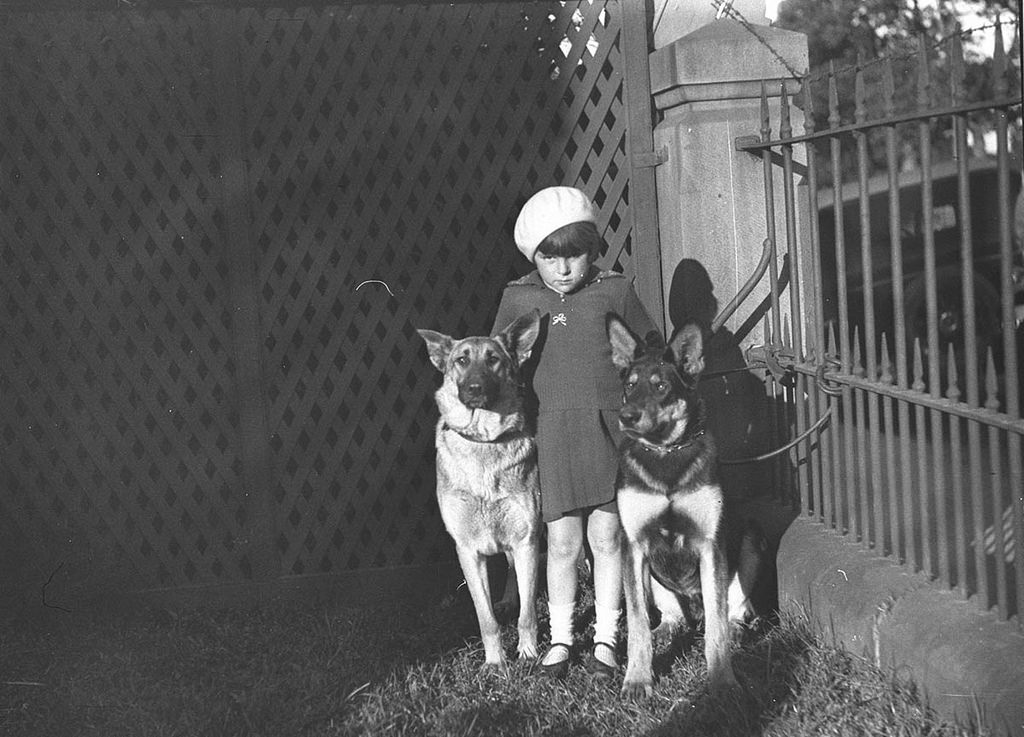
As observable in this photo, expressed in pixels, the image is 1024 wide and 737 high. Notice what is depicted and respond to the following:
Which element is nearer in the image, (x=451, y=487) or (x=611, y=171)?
(x=451, y=487)

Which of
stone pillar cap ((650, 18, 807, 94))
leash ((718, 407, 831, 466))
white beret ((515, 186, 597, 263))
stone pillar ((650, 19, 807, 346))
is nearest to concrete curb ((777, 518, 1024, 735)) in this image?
leash ((718, 407, 831, 466))

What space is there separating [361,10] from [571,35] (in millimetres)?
1054

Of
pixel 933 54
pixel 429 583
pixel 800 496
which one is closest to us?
pixel 933 54

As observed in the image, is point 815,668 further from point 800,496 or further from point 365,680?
point 365,680

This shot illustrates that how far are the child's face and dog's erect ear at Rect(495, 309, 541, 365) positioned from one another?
145mm

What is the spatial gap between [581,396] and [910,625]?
1491mm

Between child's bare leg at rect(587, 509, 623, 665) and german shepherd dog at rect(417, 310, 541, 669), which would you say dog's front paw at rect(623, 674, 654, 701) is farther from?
german shepherd dog at rect(417, 310, 541, 669)

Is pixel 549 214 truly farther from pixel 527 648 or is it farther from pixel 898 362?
pixel 527 648

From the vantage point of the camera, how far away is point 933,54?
144 inches

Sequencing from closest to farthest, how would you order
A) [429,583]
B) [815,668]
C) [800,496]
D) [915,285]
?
[815,668] → [800,496] → [429,583] → [915,285]

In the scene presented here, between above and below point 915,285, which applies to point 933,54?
above

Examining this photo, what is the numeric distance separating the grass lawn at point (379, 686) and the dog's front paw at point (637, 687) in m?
0.04

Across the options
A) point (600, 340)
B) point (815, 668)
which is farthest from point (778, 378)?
point (815, 668)

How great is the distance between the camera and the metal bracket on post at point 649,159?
5.68 m
